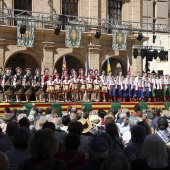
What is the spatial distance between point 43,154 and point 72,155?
0.91 meters

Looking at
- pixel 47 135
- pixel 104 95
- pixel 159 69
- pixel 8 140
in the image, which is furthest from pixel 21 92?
pixel 159 69

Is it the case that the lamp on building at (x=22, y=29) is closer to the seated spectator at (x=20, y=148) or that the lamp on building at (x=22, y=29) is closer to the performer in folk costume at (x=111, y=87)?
the performer in folk costume at (x=111, y=87)

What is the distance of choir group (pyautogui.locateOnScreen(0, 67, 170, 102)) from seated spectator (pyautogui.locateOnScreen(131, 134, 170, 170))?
1708 centimetres

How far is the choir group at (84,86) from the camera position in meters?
21.6

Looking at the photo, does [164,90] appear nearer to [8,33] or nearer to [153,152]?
[8,33]

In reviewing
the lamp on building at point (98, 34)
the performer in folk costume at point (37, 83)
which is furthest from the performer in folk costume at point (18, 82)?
the lamp on building at point (98, 34)

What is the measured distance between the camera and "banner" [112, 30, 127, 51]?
28906mm

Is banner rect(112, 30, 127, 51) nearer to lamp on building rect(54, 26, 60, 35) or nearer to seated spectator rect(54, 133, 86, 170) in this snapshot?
lamp on building rect(54, 26, 60, 35)

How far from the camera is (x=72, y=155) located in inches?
207

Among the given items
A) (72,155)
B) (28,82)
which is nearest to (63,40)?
(28,82)

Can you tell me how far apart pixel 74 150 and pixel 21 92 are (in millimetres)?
16731

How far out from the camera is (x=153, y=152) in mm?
4516

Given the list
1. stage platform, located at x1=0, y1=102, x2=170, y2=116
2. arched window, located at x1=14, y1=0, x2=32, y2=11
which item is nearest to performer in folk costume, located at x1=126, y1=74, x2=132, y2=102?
stage platform, located at x1=0, y1=102, x2=170, y2=116

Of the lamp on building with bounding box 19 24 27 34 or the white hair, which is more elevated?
the lamp on building with bounding box 19 24 27 34
